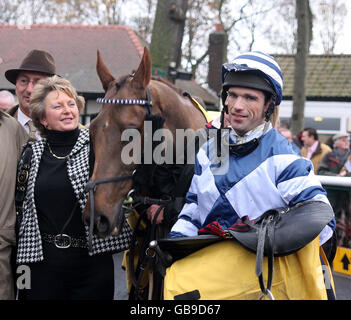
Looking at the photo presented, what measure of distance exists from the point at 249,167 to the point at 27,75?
2.29 m

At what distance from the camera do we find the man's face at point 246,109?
1.92m

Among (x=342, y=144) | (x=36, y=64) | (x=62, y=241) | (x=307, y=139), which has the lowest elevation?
(x=62, y=241)

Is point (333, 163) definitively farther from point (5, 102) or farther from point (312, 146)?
point (5, 102)

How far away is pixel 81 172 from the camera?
2.44 metres

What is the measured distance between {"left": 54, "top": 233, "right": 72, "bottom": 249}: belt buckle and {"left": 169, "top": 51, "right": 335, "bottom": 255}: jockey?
2.45 feet

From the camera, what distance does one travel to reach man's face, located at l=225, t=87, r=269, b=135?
1.92 metres

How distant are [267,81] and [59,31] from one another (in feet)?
50.7

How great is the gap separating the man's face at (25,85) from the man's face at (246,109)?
79.7 inches

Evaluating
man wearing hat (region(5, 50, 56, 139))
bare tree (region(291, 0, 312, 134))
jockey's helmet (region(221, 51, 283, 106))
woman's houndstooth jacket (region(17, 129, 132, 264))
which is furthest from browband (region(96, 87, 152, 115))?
bare tree (region(291, 0, 312, 134))

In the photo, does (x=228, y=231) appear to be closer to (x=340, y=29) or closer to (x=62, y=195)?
(x=62, y=195)

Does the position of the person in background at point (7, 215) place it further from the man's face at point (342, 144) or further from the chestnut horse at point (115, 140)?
the man's face at point (342, 144)

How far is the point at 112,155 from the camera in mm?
2193

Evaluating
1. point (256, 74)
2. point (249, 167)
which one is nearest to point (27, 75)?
point (256, 74)

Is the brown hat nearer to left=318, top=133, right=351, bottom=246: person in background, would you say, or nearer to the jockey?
the jockey
